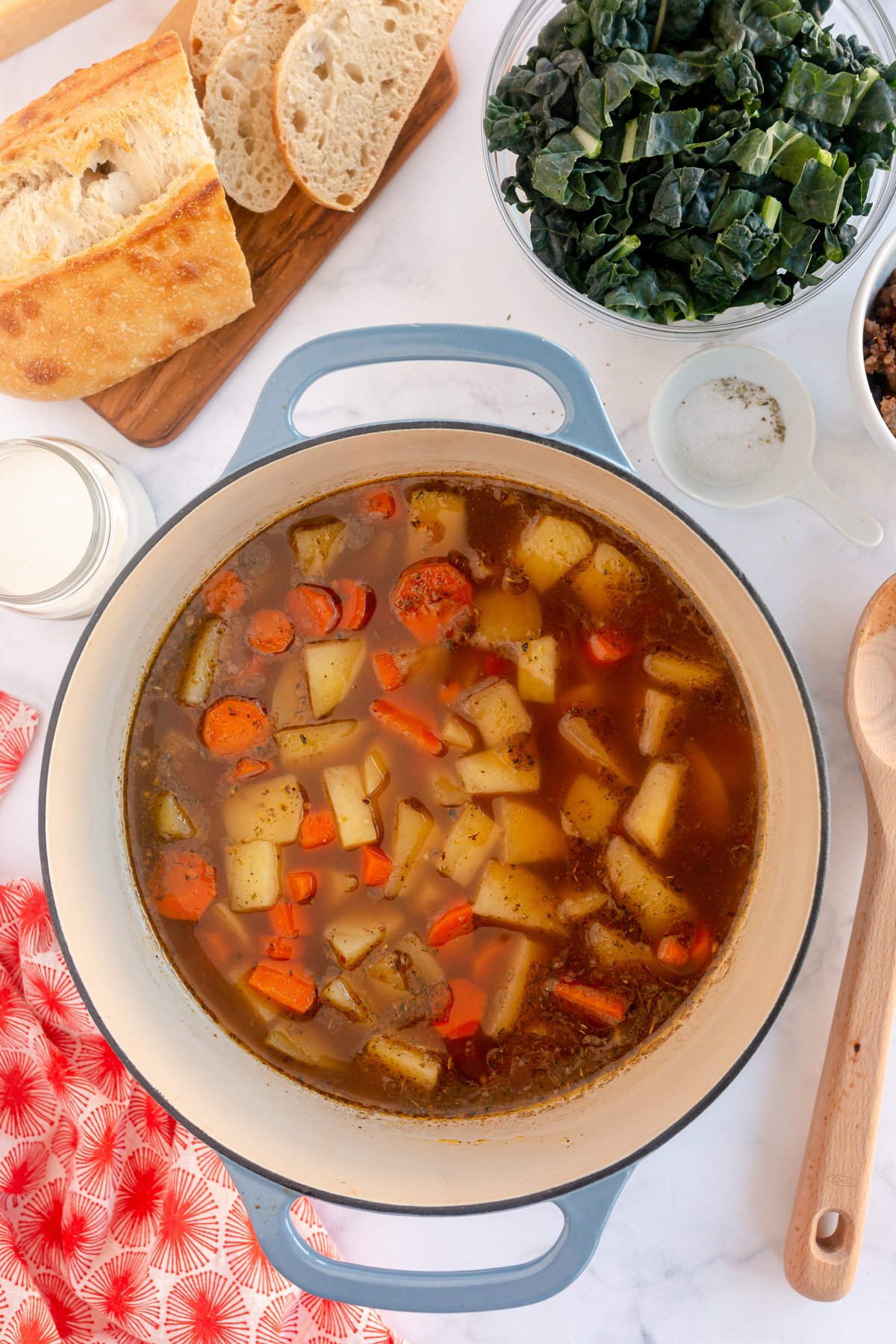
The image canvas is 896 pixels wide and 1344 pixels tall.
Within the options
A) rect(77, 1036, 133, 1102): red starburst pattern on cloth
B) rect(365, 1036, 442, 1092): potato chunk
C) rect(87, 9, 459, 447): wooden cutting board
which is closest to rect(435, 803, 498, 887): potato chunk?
rect(365, 1036, 442, 1092): potato chunk

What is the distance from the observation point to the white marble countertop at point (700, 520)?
2.13m

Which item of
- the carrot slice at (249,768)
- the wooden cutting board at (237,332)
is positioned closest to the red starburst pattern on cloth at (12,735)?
the carrot slice at (249,768)

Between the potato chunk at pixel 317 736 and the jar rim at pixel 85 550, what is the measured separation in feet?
1.63

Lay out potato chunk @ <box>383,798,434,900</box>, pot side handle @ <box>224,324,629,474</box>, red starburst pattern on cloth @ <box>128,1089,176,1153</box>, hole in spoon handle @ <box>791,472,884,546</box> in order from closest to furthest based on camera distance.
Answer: pot side handle @ <box>224,324,629,474</box>, hole in spoon handle @ <box>791,472,884,546</box>, potato chunk @ <box>383,798,434,900</box>, red starburst pattern on cloth @ <box>128,1089,176,1153</box>

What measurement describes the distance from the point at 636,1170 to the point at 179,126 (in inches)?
91.0

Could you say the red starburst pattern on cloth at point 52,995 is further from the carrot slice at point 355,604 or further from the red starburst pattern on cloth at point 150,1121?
the carrot slice at point 355,604

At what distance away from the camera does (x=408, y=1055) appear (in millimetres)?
2111

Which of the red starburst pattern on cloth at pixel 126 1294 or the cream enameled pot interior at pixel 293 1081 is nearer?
the cream enameled pot interior at pixel 293 1081

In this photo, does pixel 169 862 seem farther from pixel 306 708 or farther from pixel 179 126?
pixel 179 126

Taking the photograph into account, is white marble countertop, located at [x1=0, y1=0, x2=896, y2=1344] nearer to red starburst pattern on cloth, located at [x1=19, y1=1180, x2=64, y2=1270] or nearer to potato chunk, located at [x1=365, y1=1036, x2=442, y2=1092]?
potato chunk, located at [x1=365, y1=1036, x2=442, y2=1092]

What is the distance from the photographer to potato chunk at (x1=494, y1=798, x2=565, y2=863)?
81.5 inches

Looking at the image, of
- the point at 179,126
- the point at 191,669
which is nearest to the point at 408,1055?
the point at 191,669

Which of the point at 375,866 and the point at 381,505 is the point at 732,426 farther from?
the point at 375,866

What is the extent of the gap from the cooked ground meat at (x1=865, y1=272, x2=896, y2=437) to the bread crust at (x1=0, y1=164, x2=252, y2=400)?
1.21 meters
